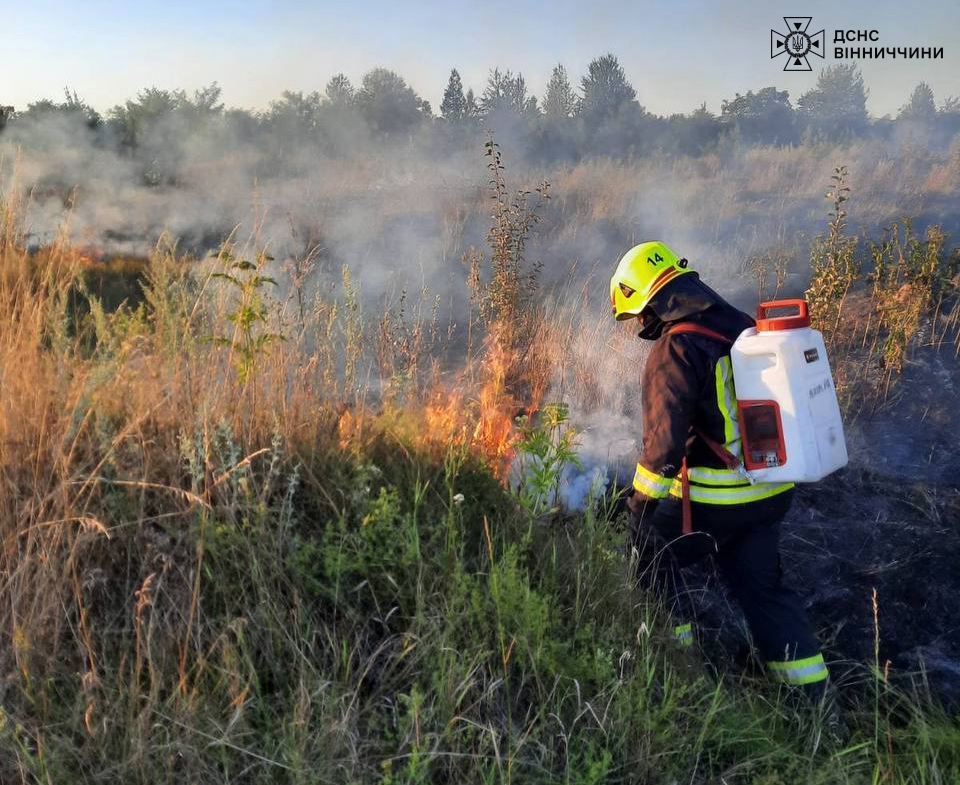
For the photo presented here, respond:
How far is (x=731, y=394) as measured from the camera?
3223 mm

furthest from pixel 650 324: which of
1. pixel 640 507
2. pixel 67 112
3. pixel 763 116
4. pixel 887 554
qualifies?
pixel 763 116

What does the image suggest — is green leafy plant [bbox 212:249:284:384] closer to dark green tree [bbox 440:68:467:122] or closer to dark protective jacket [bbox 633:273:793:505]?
dark protective jacket [bbox 633:273:793:505]

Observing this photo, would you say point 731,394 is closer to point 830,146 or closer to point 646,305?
point 646,305

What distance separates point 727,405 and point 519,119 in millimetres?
21320

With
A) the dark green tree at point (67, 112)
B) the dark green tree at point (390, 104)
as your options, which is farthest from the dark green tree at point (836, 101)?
the dark green tree at point (67, 112)

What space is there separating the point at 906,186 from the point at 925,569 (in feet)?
28.3

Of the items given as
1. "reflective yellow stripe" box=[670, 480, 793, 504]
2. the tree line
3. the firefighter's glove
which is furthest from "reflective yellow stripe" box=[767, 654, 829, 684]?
the tree line

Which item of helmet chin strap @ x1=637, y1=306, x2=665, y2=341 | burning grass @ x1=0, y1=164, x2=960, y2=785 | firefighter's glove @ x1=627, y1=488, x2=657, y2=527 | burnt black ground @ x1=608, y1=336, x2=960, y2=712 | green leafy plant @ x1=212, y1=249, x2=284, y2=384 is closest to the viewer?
burning grass @ x1=0, y1=164, x2=960, y2=785

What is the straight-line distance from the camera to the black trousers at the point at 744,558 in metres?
3.19

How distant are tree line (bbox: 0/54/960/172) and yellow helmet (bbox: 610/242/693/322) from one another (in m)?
10.0

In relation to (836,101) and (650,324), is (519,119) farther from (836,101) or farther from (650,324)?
(650,324)

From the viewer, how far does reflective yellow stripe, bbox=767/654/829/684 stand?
10.2 feet

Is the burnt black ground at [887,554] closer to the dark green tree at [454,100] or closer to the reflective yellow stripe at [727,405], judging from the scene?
the reflective yellow stripe at [727,405]

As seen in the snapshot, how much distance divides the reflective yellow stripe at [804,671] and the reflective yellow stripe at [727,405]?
33.3 inches
